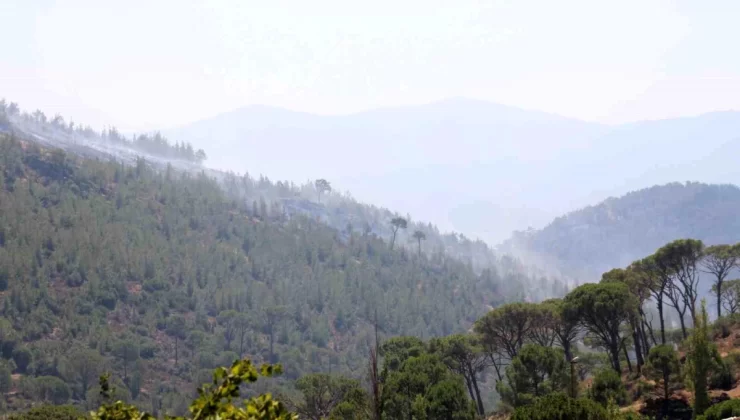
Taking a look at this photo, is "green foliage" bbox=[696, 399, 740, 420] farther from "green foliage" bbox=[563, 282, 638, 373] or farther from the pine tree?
"green foliage" bbox=[563, 282, 638, 373]

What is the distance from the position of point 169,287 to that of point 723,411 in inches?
4374

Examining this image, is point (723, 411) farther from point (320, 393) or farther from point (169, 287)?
point (169, 287)

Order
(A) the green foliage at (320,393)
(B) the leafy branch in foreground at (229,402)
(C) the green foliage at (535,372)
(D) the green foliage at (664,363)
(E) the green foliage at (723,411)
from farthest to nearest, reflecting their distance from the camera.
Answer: (A) the green foliage at (320,393) < (C) the green foliage at (535,372) < (D) the green foliage at (664,363) < (E) the green foliage at (723,411) < (B) the leafy branch in foreground at (229,402)

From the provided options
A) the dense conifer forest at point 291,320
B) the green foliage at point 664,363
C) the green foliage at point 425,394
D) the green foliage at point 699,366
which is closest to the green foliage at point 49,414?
the dense conifer forest at point 291,320

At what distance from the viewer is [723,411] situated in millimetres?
28453

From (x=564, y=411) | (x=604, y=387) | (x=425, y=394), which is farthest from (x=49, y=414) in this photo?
(x=604, y=387)

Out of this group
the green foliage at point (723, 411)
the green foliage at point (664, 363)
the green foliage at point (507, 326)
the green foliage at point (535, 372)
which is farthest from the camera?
the green foliage at point (507, 326)

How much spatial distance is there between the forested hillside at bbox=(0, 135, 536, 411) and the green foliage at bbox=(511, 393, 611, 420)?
178 ft

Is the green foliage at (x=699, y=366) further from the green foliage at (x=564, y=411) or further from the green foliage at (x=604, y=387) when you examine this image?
the green foliage at (x=564, y=411)

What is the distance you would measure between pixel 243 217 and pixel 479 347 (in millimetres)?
123539

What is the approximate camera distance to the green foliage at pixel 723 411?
27.8 meters

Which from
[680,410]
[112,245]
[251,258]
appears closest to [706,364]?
[680,410]

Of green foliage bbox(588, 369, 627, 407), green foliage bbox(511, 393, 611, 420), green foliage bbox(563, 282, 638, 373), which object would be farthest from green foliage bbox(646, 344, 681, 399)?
green foliage bbox(511, 393, 611, 420)

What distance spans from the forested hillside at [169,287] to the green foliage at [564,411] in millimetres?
54162
